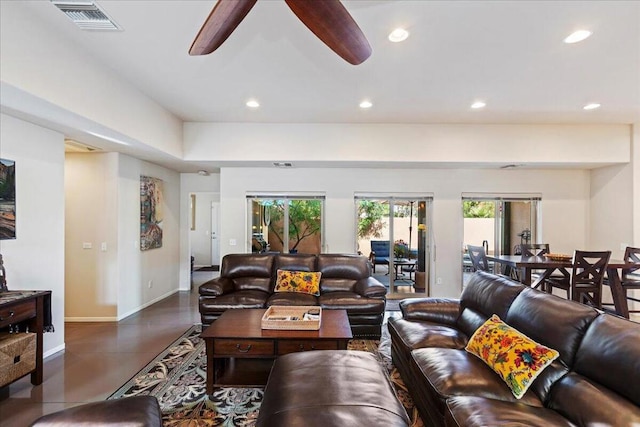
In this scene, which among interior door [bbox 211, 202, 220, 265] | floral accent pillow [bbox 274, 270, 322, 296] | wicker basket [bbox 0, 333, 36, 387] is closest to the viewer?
wicker basket [bbox 0, 333, 36, 387]

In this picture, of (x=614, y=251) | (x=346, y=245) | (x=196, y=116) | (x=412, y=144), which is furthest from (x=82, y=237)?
(x=614, y=251)

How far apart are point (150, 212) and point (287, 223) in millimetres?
2443

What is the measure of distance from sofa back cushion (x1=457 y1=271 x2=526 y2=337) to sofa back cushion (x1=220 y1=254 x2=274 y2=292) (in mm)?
2595

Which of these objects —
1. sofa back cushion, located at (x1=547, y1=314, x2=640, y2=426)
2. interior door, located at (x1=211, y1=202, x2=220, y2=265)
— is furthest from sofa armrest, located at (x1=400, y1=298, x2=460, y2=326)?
interior door, located at (x1=211, y1=202, x2=220, y2=265)

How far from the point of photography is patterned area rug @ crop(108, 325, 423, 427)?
234 centimetres

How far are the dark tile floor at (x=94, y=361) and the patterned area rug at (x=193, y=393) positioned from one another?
20cm

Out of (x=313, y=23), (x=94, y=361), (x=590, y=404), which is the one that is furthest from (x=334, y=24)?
(x=94, y=361)

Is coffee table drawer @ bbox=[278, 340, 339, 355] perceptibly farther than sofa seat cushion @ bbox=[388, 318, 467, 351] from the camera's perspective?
Yes

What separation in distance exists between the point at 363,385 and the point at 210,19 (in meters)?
2.18

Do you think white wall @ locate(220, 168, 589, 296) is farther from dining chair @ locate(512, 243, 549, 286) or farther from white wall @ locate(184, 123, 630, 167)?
white wall @ locate(184, 123, 630, 167)

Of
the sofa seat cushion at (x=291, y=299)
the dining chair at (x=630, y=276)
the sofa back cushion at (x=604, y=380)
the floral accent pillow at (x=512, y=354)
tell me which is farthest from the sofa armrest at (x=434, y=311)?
the dining chair at (x=630, y=276)

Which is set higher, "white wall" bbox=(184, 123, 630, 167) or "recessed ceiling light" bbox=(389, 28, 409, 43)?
"recessed ceiling light" bbox=(389, 28, 409, 43)

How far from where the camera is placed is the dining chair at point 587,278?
13.2 ft

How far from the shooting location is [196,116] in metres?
4.84
